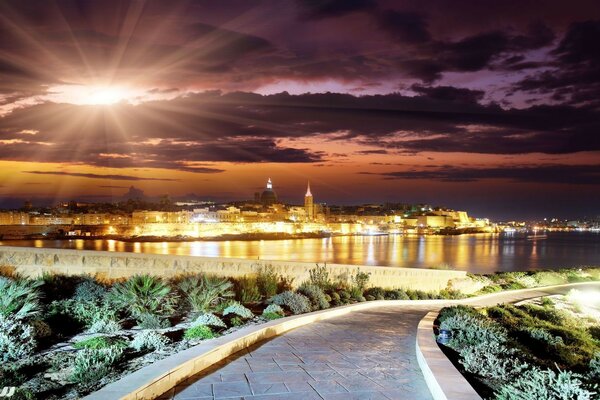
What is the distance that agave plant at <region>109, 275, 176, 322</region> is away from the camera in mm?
6895

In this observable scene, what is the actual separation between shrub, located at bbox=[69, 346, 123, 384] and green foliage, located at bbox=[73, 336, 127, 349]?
0.87 feet

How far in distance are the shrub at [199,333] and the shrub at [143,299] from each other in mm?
944

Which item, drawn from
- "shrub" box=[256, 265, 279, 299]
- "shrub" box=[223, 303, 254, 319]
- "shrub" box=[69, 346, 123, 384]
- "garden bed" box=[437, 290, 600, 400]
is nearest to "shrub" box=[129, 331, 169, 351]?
"shrub" box=[69, 346, 123, 384]

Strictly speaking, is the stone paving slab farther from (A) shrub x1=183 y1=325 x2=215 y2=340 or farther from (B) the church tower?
(B) the church tower

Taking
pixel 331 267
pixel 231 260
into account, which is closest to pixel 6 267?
pixel 231 260

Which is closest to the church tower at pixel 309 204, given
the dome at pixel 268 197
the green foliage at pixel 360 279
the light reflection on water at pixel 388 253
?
the dome at pixel 268 197

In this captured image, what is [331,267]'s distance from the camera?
14.1 metres

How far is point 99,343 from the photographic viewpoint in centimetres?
499

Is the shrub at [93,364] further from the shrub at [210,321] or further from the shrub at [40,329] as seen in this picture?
the shrub at [210,321]

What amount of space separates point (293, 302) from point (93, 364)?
13.7 ft

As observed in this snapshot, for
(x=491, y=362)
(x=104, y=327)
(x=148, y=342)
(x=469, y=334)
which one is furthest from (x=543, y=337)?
(x=104, y=327)

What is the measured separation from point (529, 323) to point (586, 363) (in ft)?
8.86

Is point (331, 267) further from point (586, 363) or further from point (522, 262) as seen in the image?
point (522, 262)

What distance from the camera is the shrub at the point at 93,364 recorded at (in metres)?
4.04
